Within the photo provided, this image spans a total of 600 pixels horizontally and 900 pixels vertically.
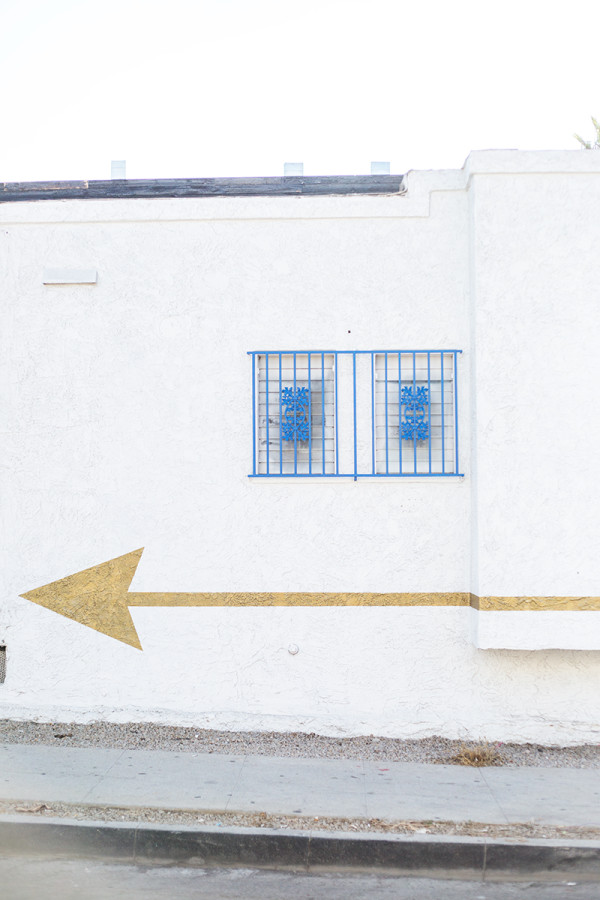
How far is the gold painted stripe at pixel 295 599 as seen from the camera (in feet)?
21.5

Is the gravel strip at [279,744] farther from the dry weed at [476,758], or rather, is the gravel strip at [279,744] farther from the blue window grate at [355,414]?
the blue window grate at [355,414]

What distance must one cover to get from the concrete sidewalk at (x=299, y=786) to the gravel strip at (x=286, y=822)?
0.04m

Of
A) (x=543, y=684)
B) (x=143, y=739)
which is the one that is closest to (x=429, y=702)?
(x=543, y=684)

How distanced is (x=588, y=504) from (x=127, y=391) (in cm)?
362

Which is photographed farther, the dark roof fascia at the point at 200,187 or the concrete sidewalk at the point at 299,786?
the dark roof fascia at the point at 200,187

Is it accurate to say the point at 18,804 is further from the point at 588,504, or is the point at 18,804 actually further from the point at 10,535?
the point at 588,504

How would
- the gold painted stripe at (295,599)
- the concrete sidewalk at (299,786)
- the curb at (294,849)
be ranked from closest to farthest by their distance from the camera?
the curb at (294,849) < the concrete sidewalk at (299,786) < the gold painted stripe at (295,599)

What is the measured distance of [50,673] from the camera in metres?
6.76

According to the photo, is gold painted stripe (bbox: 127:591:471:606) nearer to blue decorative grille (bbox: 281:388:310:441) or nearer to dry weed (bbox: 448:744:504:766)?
dry weed (bbox: 448:744:504:766)

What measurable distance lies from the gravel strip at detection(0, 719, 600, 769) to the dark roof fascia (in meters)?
4.28

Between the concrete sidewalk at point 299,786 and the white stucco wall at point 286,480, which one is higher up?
the white stucco wall at point 286,480

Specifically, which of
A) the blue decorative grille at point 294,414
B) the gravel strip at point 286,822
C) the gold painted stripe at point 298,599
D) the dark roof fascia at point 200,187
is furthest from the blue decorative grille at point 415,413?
the gravel strip at point 286,822

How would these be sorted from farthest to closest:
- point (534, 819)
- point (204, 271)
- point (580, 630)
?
point (204, 271)
point (580, 630)
point (534, 819)

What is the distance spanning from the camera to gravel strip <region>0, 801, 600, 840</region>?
4.96 metres
